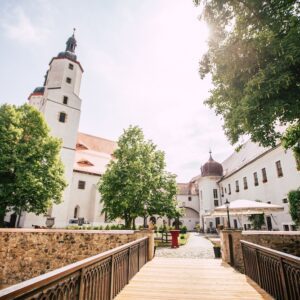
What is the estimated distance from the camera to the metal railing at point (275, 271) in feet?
12.9

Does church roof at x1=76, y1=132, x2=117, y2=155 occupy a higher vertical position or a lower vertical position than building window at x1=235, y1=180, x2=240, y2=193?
higher

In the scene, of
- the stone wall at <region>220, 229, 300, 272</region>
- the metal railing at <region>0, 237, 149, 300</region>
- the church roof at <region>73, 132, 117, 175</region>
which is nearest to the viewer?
the metal railing at <region>0, 237, 149, 300</region>

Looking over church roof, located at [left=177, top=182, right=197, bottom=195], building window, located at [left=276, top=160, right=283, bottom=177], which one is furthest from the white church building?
church roof, located at [left=177, top=182, right=197, bottom=195]

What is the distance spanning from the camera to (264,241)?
9.42 meters

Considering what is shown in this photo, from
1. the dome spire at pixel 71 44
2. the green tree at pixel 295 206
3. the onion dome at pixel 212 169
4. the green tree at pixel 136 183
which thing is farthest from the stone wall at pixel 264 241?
the dome spire at pixel 71 44

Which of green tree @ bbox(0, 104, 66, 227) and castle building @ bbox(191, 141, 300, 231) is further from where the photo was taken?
green tree @ bbox(0, 104, 66, 227)

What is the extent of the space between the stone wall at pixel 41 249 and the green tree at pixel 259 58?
9.64m

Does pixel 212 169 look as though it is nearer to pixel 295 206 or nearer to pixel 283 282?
pixel 295 206

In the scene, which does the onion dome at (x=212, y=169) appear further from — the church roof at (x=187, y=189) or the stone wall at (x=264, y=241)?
the stone wall at (x=264, y=241)

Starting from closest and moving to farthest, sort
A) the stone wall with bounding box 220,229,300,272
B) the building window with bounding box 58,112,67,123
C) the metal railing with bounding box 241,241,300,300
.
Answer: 1. the metal railing with bounding box 241,241,300,300
2. the stone wall with bounding box 220,229,300,272
3. the building window with bounding box 58,112,67,123

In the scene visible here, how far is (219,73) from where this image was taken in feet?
29.3

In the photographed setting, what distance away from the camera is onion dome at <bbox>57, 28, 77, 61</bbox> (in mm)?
31953

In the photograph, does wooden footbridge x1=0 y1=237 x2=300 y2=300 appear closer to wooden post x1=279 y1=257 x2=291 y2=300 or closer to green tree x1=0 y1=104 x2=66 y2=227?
wooden post x1=279 y1=257 x2=291 y2=300

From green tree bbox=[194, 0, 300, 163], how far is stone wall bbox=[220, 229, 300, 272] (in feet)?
12.9
